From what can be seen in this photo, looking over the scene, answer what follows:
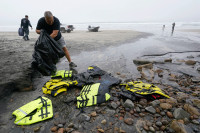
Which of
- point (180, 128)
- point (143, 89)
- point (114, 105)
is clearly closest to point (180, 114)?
point (180, 128)

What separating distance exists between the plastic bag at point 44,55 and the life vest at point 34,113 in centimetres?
87

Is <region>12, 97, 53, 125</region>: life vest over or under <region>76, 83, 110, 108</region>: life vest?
under

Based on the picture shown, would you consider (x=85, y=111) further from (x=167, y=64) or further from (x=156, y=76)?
(x=167, y=64)

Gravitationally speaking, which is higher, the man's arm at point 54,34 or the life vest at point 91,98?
the man's arm at point 54,34

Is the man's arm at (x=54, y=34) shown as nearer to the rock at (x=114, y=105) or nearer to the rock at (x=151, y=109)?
the rock at (x=114, y=105)

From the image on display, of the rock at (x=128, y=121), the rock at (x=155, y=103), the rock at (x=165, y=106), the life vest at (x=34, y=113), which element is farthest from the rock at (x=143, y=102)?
the life vest at (x=34, y=113)

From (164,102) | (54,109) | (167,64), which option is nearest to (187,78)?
(167,64)

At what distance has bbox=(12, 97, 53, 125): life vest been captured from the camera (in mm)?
1680

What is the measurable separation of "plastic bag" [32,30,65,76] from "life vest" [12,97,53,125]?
869 mm

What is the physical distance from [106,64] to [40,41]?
232 cm

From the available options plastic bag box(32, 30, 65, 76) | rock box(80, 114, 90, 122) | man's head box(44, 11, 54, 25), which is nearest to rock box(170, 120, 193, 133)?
rock box(80, 114, 90, 122)

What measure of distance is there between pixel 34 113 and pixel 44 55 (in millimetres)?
1323

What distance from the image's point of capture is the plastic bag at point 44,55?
2.57 m

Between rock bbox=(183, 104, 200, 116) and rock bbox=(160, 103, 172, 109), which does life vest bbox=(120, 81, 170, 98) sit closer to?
rock bbox=(160, 103, 172, 109)
